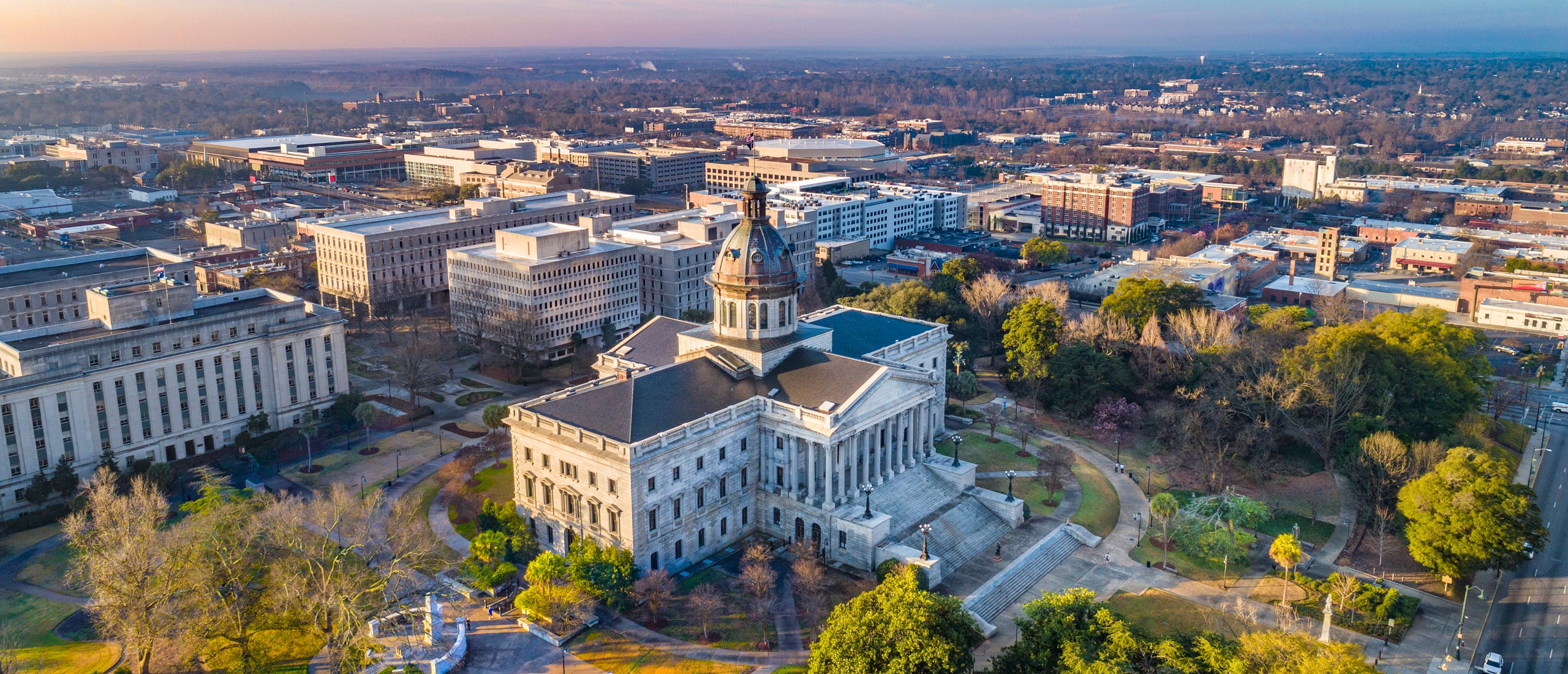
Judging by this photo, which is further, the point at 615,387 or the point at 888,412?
the point at 888,412

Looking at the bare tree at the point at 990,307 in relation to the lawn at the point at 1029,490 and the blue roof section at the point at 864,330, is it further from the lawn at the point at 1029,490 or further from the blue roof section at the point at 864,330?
the lawn at the point at 1029,490

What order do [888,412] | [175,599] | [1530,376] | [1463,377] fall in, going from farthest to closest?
1. [1530,376]
2. [1463,377]
3. [888,412]
4. [175,599]

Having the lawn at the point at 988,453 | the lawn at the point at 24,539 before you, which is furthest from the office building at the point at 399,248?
the lawn at the point at 988,453

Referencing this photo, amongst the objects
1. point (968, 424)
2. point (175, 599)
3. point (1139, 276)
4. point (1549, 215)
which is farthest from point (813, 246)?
point (1549, 215)

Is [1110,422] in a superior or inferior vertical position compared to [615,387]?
inferior

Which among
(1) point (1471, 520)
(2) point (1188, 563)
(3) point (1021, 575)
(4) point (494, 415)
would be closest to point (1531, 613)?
(1) point (1471, 520)

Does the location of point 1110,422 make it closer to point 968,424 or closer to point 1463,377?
point 968,424
